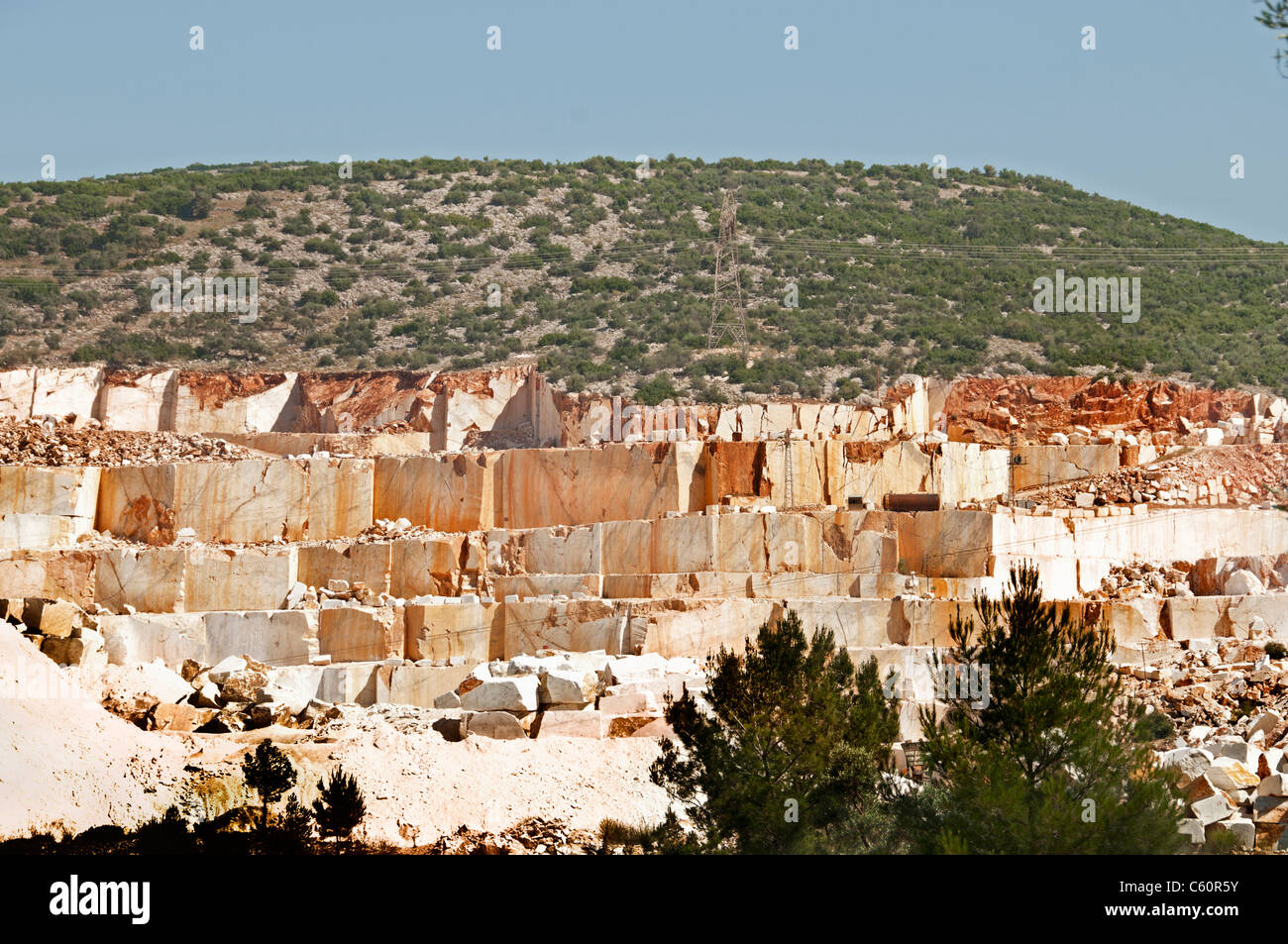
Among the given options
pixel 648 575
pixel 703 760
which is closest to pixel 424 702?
pixel 648 575

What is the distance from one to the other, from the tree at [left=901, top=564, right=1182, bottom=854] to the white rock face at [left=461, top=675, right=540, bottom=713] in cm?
623

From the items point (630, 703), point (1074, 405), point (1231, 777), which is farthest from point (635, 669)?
point (1074, 405)

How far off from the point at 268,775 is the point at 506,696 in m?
3.83

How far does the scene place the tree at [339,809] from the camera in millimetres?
17047

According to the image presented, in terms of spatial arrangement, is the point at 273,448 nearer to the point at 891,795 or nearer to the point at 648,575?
the point at 648,575

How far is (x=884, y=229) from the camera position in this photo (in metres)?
68.1

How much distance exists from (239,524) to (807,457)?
1194 centimetres

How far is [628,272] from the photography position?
63.4 meters

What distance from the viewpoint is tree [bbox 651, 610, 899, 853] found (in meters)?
16.3

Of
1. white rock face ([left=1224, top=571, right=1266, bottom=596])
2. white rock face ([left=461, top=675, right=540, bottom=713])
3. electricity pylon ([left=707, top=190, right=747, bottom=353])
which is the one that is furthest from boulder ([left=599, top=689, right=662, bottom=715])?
electricity pylon ([left=707, top=190, right=747, bottom=353])

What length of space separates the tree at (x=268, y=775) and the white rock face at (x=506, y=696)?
310 centimetres

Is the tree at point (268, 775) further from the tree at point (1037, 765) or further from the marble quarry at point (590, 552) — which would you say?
the tree at point (1037, 765)

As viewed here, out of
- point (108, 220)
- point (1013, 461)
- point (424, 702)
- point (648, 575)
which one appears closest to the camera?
point (424, 702)
